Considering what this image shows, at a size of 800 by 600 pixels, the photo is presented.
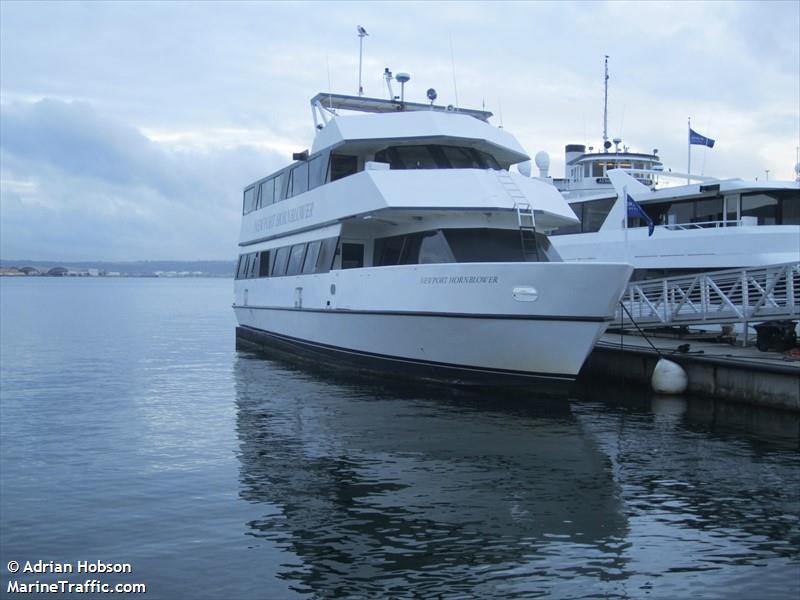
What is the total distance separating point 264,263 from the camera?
24.0 metres

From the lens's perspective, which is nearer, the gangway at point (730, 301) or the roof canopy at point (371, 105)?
the gangway at point (730, 301)

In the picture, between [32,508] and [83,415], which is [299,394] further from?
[32,508]

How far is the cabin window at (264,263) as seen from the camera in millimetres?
23562

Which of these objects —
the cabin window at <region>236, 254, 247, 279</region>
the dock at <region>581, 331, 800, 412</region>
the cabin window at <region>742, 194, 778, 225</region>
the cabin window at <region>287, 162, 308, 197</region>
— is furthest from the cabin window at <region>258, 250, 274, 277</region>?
the cabin window at <region>742, 194, 778, 225</region>

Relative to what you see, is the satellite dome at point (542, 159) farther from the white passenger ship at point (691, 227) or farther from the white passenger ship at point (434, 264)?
the white passenger ship at point (434, 264)

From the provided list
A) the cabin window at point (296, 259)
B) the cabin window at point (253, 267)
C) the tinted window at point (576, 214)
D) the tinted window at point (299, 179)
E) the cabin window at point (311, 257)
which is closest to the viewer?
the cabin window at point (311, 257)

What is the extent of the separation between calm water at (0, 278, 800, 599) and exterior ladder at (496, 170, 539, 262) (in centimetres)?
300

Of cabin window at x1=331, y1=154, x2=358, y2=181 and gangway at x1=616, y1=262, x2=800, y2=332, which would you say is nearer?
gangway at x1=616, y1=262, x2=800, y2=332

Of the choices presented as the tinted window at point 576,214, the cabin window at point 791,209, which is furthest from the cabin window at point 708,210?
the tinted window at point 576,214

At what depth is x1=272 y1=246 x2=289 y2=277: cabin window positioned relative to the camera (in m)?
21.7

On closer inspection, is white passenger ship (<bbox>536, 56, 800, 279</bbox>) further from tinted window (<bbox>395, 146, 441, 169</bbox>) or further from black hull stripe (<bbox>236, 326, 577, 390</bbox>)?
black hull stripe (<bbox>236, 326, 577, 390</bbox>)

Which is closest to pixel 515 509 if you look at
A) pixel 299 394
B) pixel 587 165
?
pixel 299 394

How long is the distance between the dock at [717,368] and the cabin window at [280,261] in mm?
8478

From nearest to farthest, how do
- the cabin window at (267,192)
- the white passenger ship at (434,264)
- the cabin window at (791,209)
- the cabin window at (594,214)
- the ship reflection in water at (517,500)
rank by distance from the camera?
the ship reflection in water at (517,500)
the white passenger ship at (434,264)
the cabin window at (791,209)
the cabin window at (267,192)
the cabin window at (594,214)
